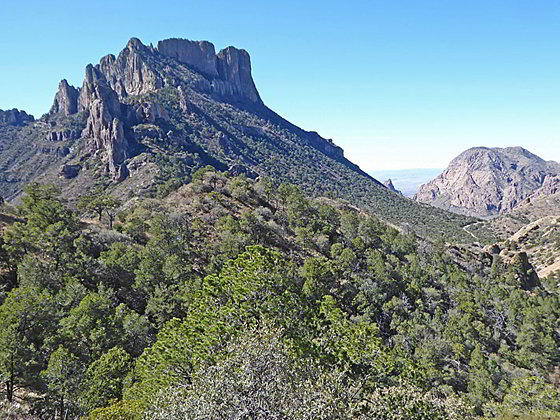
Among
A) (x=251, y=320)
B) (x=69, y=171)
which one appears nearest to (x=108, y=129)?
(x=69, y=171)

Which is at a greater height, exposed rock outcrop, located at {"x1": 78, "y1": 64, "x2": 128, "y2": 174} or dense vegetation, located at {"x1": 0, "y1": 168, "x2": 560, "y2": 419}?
exposed rock outcrop, located at {"x1": 78, "y1": 64, "x2": 128, "y2": 174}

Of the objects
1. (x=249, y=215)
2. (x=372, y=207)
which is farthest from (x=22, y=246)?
(x=372, y=207)

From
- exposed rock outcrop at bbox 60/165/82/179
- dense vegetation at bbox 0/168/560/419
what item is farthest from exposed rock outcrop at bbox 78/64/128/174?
dense vegetation at bbox 0/168/560/419

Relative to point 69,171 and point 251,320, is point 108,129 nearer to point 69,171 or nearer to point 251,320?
point 69,171

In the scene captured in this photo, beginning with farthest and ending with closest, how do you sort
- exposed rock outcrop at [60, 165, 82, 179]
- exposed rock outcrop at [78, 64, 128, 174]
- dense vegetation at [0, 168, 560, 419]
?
exposed rock outcrop at [60, 165, 82, 179] → exposed rock outcrop at [78, 64, 128, 174] → dense vegetation at [0, 168, 560, 419]

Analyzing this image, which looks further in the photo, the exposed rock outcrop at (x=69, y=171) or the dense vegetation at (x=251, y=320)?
the exposed rock outcrop at (x=69, y=171)

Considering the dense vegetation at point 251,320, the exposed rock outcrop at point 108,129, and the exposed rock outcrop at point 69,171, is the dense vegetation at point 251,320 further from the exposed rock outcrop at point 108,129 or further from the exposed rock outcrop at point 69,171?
the exposed rock outcrop at point 69,171

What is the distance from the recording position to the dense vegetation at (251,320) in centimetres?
1564

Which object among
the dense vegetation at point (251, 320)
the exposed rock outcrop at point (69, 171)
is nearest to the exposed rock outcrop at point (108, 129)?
the exposed rock outcrop at point (69, 171)

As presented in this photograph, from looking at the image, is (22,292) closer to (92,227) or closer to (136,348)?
(136,348)

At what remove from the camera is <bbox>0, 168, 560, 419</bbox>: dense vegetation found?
15641 millimetres

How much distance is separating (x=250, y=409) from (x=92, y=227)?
54.1m

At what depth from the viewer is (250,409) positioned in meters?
13.6

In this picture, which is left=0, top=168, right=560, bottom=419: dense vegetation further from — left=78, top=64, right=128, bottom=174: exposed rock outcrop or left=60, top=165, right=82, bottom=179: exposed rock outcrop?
left=60, top=165, right=82, bottom=179: exposed rock outcrop
